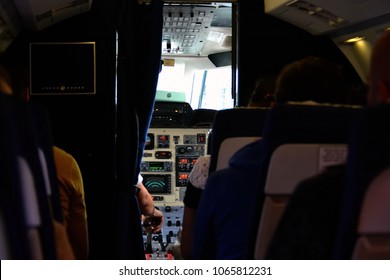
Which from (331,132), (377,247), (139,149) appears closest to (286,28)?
(139,149)

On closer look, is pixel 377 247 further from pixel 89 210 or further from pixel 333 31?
pixel 333 31

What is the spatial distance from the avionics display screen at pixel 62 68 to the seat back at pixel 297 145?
371 centimetres

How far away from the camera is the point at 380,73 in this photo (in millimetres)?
1453

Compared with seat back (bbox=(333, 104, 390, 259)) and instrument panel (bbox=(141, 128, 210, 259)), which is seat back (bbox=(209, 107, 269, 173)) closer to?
seat back (bbox=(333, 104, 390, 259))

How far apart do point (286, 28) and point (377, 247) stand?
14.6 ft

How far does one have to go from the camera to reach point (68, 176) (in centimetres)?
239

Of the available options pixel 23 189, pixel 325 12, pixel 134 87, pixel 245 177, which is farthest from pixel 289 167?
pixel 325 12

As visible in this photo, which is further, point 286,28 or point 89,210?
point 286,28

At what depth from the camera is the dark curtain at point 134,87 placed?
409 cm

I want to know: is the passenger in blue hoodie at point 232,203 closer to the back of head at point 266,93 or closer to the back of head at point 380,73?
the back of head at point 380,73

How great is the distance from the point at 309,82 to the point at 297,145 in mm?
431

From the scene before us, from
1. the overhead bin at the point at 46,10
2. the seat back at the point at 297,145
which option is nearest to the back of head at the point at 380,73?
the seat back at the point at 297,145

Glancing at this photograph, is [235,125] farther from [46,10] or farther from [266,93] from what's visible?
[46,10]

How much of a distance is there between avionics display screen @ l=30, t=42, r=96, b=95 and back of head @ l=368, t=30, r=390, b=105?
385 cm
